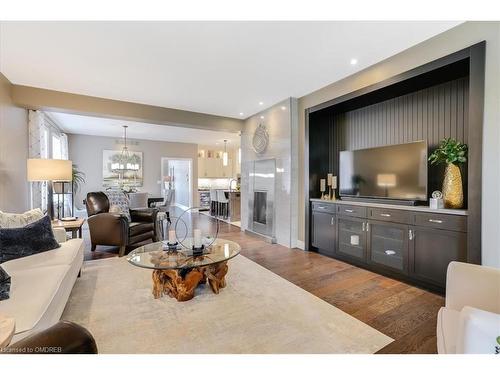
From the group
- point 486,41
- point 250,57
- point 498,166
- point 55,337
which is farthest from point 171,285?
point 486,41

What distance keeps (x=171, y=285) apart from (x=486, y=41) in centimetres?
358

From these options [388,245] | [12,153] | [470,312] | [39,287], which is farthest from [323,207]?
[12,153]

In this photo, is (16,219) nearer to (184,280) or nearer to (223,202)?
(184,280)

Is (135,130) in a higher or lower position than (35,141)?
higher

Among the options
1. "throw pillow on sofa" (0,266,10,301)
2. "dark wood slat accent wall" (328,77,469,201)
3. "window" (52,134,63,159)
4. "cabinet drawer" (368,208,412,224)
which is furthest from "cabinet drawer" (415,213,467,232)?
"window" (52,134,63,159)

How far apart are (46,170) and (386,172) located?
452cm

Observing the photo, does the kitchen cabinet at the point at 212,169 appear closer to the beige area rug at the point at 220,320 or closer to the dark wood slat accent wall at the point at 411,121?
the dark wood slat accent wall at the point at 411,121

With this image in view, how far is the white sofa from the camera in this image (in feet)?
4.61

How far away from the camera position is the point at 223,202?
761cm

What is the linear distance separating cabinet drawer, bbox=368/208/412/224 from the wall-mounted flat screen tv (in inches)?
12.0

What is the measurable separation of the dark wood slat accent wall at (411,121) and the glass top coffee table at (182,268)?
2672 millimetres

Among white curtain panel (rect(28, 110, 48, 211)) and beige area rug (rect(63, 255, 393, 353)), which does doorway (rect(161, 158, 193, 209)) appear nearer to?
white curtain panel (rect(28, 110, 48, 211))

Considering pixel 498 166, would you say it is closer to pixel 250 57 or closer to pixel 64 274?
pixel 250 57
